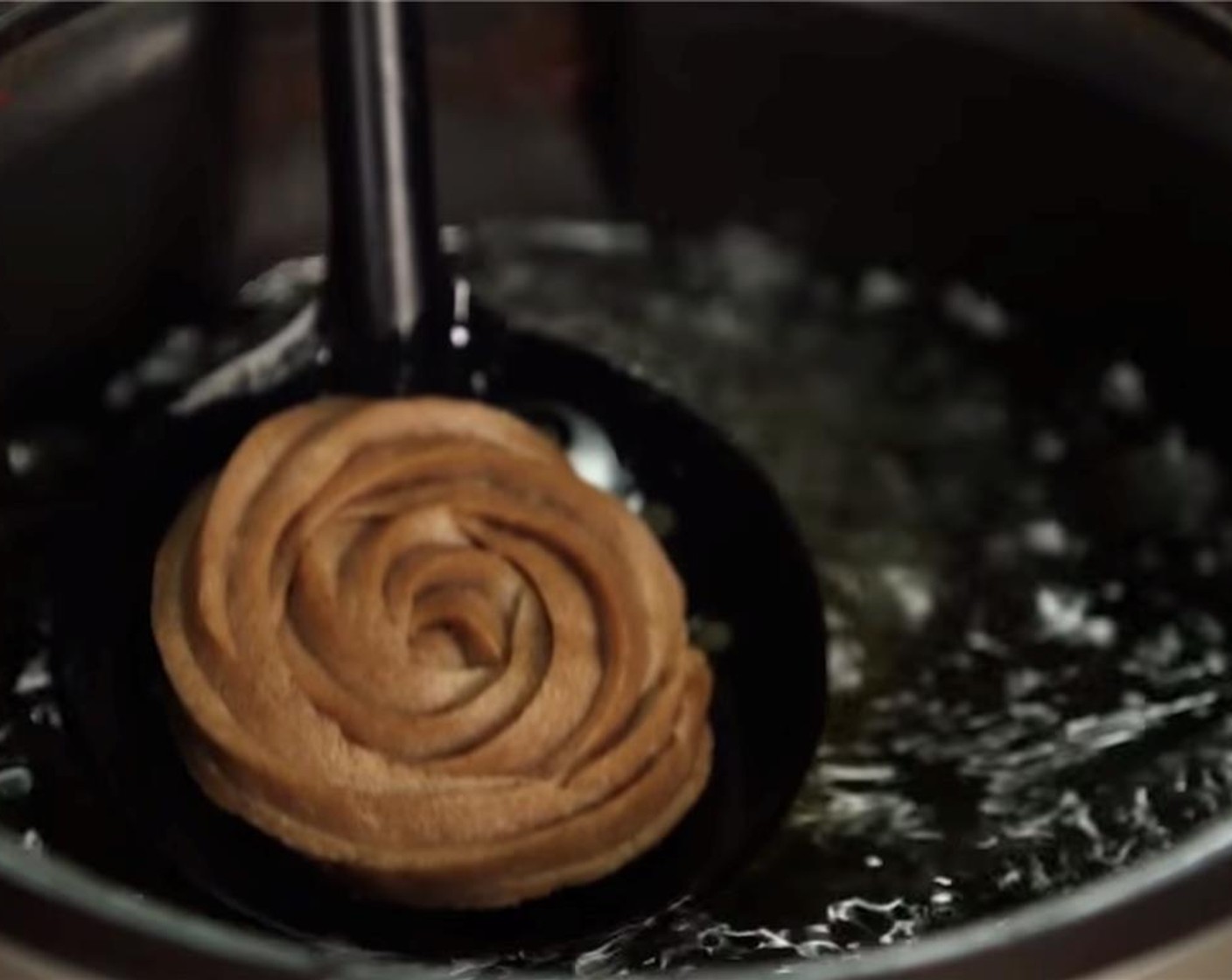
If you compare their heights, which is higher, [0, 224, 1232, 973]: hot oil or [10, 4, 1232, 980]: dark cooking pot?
[10, 4, 1232, 980]: dark cooking pot

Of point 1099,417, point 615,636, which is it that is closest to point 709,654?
point 615,636

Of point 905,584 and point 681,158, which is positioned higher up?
point 681,158

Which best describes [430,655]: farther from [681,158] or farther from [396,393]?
[681,158]

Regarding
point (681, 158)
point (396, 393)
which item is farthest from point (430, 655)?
point (681, 158)

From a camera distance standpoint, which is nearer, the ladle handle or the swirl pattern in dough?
the swirl pattern in dough

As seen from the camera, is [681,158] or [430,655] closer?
[430,655]
